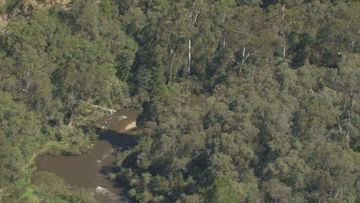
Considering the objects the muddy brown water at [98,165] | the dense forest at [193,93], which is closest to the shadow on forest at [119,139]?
the muddy brown water at [98,165]

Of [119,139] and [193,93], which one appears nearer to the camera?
[119,139]

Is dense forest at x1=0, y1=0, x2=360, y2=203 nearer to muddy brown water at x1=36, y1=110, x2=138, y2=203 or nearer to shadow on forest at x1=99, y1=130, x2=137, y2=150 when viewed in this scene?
muddy brown water at x1=36, y1=110, x2=138, y2=203

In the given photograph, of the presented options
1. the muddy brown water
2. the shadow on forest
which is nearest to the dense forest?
the muddy brown water

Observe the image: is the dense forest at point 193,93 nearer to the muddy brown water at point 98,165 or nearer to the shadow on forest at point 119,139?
the muddy brown water at point 98,165

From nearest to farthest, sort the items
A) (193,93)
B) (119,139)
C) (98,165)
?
(98,165)
(119,139)
(193,93)

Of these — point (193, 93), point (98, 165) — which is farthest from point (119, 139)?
point (193, 93)

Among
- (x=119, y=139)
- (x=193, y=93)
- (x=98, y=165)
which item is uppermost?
(x=193, y=93)

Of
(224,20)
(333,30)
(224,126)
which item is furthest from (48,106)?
(333,30)

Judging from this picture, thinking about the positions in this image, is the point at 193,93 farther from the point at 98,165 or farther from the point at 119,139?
the point at 98,165
